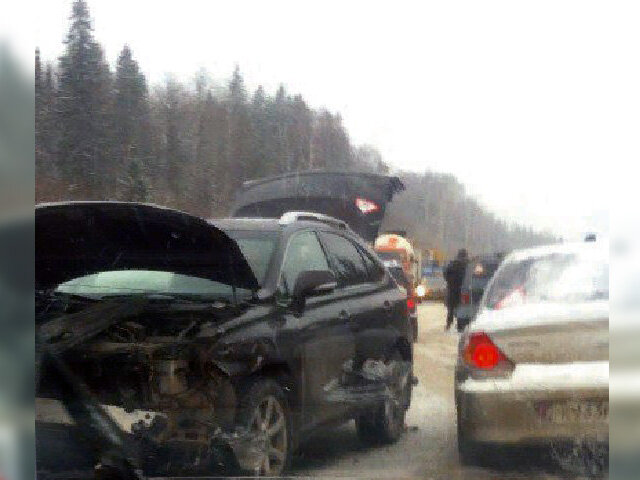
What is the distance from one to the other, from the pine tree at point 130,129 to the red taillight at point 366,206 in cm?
76

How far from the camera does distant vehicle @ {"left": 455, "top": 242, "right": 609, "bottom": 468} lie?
328 cm

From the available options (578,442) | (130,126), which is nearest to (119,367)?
(130,126)

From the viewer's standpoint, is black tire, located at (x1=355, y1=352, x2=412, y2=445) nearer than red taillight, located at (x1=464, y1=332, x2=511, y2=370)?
No

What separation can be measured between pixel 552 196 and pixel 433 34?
0.67 m

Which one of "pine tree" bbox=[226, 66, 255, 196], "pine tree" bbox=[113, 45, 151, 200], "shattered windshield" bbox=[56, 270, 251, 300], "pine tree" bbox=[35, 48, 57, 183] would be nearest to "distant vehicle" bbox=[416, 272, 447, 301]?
"shattered windshield" bbox=[56, 270, 251, 300]

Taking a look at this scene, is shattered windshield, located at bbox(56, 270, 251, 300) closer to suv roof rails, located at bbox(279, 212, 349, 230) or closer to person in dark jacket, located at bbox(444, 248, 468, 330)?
suv roof rails, located at bbox(279, 212, 349, 230)

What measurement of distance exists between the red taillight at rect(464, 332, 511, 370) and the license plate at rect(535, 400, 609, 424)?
0.64 ft

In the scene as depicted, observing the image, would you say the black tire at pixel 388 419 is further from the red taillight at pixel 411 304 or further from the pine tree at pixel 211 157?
the pine tree at pixel 211 157

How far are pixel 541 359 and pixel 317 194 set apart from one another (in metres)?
0.94

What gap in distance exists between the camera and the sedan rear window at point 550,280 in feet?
10.8

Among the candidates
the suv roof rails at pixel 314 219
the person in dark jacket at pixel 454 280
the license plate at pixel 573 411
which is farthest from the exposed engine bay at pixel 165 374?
the license plate at pixel 573 411

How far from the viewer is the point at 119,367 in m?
3.51

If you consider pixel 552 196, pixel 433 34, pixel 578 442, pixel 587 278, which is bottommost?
pixel 578 442

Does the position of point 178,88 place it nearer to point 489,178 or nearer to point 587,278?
point 489,178
